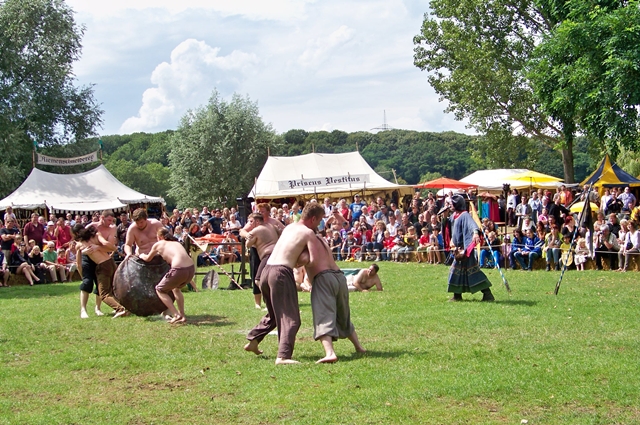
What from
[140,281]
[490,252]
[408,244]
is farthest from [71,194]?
[140,281]

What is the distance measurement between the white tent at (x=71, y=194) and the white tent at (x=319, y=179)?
5.36 m

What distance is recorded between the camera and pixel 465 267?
12.2 meters

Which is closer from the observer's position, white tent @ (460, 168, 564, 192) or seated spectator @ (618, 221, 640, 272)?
seated spectator @ (618, 221, 640, 272)

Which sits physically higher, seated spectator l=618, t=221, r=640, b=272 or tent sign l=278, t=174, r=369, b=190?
tent sign l=278, t=174, r=369, b=190

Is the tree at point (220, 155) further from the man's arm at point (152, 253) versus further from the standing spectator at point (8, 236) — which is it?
the man's arm at point (152, 253)

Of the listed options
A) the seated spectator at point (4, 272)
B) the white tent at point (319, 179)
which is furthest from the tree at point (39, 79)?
the seated spectator at point (4, 272)

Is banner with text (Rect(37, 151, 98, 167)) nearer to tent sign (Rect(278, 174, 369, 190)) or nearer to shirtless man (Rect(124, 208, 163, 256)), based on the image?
tent sign (Rect(278, 174, 369, 190))

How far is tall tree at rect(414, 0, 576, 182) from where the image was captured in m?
34.8

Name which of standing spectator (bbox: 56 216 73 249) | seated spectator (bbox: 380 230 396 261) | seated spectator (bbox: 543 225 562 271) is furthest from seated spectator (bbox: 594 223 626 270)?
standing spectator (bbox: 56 216 73 249)

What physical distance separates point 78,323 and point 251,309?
281cm

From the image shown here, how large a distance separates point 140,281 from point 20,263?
1086 centimetres

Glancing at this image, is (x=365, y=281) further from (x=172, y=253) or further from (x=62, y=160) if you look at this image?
(x=62, y=160)

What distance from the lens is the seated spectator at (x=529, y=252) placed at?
61.4ft

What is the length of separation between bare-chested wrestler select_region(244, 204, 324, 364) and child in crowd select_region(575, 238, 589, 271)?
11823 millimetres
